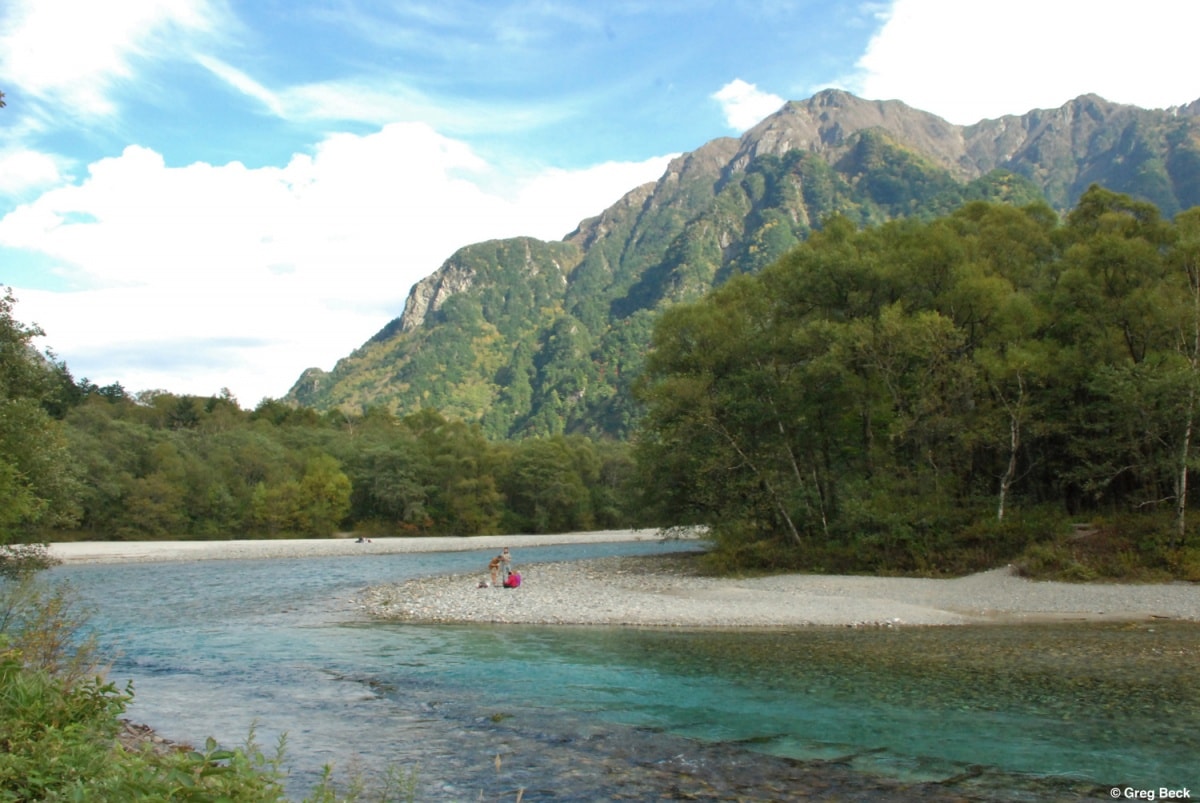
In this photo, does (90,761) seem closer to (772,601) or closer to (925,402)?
(772,601)

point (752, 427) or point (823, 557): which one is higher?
point (752, 427)

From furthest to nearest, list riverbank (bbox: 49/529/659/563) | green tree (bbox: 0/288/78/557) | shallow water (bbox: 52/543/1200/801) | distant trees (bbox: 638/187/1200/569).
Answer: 1. riverbank (bbox: 49/529/659/563)
2. distant trees (bbox: 638/187/1200/569)
3. green tree (bbox: 0/288/78/557)
4. shallow water (bbox: 52/543/1200/801)

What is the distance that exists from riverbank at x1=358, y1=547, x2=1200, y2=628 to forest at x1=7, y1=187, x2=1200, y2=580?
2.50m

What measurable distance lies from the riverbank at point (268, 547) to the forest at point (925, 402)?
1056 inches

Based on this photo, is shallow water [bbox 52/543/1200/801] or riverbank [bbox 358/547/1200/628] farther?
riverbank [bbox 358/547/1200/628]

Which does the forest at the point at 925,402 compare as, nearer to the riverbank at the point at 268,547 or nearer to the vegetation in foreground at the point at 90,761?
the vegetation in foreground at the point at 90,761

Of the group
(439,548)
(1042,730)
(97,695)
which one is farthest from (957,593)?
(439,548)

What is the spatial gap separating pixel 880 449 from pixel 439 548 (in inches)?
2009

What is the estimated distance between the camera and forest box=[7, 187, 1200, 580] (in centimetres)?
2850

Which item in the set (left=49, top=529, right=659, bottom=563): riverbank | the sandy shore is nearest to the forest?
the sandy shore

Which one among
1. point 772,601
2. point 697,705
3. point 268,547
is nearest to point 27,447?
point 697,705

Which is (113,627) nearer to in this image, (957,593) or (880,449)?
(957,593)

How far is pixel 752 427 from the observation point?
39312mm

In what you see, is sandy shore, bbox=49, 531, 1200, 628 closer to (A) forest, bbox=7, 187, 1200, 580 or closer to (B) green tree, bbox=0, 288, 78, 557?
(A) forest, bbox=7, 187, 1200, 580
